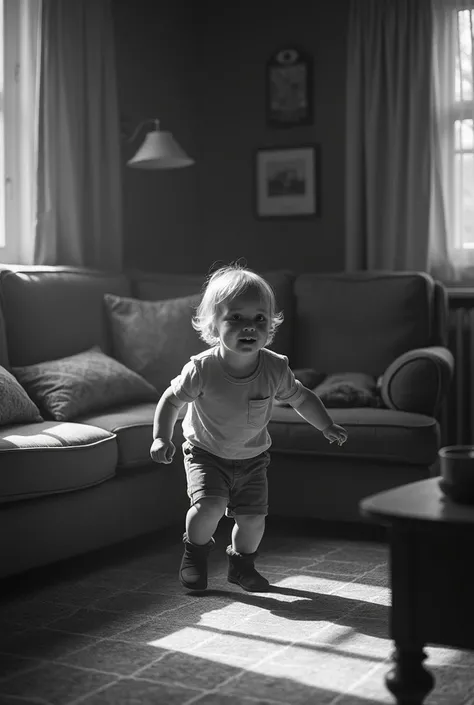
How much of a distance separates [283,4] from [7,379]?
3.05m

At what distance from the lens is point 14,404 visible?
313 centimetres

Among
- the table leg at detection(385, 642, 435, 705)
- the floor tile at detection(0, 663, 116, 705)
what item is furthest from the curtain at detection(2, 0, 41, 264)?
the table leg at detection(385, 642, 435, 705)

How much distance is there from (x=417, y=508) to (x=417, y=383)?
71.5 inches

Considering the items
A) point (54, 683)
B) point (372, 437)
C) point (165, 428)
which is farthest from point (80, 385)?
point (54, 683)

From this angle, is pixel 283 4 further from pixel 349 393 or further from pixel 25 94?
pixel 349 393

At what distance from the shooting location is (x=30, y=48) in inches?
170

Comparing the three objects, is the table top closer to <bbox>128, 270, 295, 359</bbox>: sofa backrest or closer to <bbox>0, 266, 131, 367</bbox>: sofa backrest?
<bbox>0, 266, 131, 367</bbox>: sofa backrest

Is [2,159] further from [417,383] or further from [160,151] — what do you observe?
[417,383]

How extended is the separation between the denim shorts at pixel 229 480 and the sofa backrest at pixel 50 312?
1.02 meters

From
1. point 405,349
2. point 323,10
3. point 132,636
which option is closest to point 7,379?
point 132,636

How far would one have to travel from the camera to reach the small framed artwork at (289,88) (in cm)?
521

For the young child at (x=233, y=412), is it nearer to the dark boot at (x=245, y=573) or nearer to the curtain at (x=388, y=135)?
the dark boot at (x=245, y=573)

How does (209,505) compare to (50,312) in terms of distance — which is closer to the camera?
(209,505)

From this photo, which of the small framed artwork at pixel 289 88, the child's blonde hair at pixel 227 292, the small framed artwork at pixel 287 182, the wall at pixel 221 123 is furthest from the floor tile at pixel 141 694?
the small framed artwork at pixel 289 88
